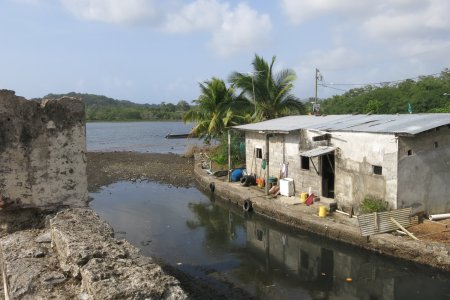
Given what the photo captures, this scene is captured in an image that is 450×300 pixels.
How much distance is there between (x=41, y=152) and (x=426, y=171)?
10.2 metres

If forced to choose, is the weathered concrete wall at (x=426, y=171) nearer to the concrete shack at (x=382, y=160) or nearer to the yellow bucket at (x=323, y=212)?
the concrete shack at (x=382, y=160)

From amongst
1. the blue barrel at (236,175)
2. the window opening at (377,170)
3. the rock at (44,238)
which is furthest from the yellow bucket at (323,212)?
the rock at (44,238)

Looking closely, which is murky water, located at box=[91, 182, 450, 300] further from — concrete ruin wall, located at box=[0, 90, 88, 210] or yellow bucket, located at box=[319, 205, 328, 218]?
concrete ruin wall, located at box=[0, 90, 88, 210]

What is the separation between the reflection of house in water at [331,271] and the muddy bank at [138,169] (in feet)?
36.9

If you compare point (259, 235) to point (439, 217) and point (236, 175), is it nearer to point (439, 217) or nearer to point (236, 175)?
point (439, 217)

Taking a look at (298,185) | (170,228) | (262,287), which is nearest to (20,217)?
(262,287)

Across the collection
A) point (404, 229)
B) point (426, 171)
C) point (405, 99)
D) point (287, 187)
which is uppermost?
point (405, 99)

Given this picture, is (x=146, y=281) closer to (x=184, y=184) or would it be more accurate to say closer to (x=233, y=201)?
(x=233, y=201)

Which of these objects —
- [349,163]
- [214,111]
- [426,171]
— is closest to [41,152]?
[349,163]

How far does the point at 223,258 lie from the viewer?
1153 cm

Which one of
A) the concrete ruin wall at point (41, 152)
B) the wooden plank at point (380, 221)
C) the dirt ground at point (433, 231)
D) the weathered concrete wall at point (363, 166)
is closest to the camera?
the concrete ruin wall at point (41, 152)

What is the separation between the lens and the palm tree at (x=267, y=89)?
22.7 m

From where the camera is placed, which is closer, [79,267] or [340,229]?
[79,267]

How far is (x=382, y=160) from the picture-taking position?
11.7 meters
